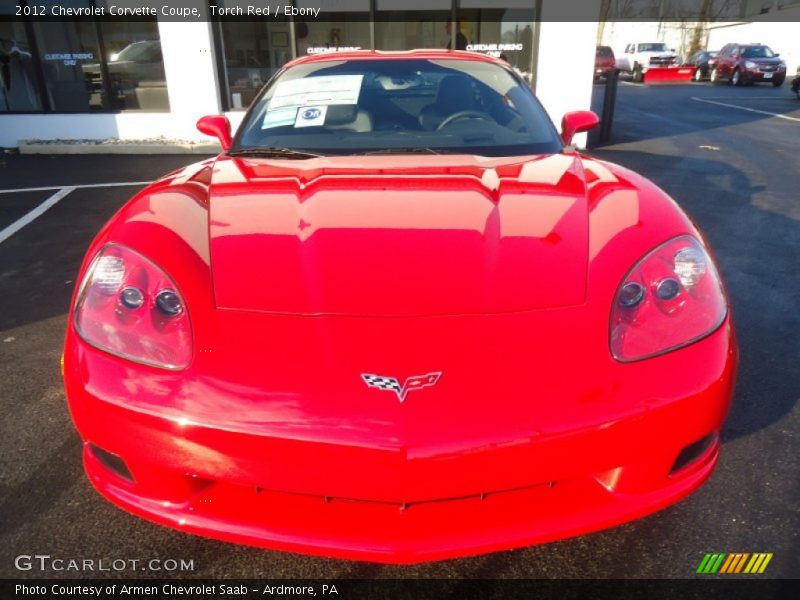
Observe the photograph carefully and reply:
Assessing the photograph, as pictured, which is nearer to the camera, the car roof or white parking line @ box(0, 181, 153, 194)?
the car roof

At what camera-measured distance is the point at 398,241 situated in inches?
68.3

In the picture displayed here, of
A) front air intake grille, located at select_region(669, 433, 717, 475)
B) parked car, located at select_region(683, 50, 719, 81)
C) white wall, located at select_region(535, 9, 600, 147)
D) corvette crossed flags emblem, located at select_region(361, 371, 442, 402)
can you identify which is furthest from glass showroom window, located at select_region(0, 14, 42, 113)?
parked car, located at select_region(683, 50, 719, 81)

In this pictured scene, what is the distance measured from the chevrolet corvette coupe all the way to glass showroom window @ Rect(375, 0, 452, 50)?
8982mm

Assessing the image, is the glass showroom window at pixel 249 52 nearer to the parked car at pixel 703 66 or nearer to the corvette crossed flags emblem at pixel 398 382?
the corvette crossed flags emblem at pixel 398 382

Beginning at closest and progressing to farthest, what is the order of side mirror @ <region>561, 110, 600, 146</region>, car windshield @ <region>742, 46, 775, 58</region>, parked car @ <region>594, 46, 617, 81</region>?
side mirror @ <region>561, 110, 600, 146</region> < car windshield @ <region>742, 46, 775, 58</region> < parked car @ <region>594, 46, 617, 81</region>

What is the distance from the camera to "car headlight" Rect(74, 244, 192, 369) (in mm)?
1547

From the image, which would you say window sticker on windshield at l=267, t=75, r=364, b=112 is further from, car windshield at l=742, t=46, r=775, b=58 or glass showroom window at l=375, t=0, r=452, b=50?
car windshield at l=742, t=46, r=775, b=58

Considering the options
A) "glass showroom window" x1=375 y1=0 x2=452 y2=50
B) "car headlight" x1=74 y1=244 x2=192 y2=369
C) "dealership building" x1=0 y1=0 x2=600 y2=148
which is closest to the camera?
"car headlight" x1=74 y1=244 x2=192 y2=369

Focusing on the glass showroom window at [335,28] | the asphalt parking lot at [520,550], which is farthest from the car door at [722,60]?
the asphalt parking lot at [520,550]

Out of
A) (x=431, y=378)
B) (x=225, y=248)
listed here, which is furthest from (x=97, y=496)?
(x=431, y=378)

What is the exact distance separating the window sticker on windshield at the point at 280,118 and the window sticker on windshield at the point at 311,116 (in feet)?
0.09

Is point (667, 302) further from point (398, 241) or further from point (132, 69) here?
point (132, 69)

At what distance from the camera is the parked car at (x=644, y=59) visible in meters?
31.5

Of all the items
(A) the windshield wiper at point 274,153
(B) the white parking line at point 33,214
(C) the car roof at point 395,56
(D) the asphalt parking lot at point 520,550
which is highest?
(C) the car roof at point 395,56
